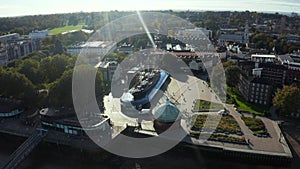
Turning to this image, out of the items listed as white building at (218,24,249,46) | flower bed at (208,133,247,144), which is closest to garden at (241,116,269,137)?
flower bed at (208,133,247,144)

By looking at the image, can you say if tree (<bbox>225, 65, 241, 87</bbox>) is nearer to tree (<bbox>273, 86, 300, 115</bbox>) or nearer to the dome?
tree (<bbox>273, 86, 300, 115</bbox>)

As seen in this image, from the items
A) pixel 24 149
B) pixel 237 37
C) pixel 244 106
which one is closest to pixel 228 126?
pixel 244 106

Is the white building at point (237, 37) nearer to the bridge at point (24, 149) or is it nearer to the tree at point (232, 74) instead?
the tree at point (232, 74)

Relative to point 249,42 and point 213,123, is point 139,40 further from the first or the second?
point 213,123

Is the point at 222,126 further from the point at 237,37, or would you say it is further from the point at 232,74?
the point at 237,37

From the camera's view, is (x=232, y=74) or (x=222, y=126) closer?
(x=222, y=126)

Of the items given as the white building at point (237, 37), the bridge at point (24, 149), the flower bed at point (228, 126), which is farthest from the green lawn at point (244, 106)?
the white building at point (237, 37)
